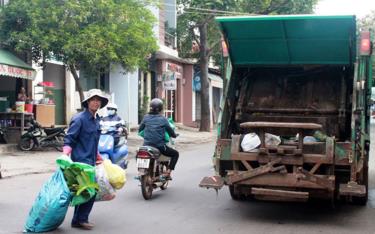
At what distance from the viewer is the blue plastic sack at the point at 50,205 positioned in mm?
5688

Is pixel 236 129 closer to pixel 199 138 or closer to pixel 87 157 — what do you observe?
pixel 87 157

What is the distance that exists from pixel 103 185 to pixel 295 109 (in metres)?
3.31

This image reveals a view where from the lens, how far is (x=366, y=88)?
25.2 ft

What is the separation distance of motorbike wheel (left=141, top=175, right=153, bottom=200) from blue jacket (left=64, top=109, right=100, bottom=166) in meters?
1.91

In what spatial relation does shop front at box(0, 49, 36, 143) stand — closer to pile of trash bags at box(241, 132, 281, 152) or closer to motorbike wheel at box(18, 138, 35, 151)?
motorbike wheel at box(18, 138, 35, 151)

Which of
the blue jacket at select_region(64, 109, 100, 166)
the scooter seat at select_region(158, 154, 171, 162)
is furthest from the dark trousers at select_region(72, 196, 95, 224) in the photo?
the scooter seat at select_region(158, 154, 171, 162)

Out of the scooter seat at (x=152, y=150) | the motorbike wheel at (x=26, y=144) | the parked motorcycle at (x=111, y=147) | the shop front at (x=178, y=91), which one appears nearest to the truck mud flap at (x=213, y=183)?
the scooter seat at (x=152, y=150)

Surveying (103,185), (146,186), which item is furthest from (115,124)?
(103,185)

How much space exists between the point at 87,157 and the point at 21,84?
474 inches

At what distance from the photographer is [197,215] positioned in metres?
7.16

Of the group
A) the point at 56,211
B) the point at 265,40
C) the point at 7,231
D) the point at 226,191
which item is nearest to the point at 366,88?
the point at 265,40

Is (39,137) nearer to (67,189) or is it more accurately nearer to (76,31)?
(76,31)

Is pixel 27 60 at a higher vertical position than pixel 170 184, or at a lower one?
higher

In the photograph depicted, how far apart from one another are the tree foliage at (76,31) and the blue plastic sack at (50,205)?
9.03 m
